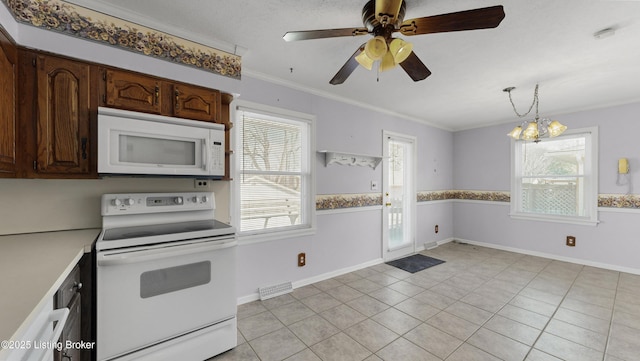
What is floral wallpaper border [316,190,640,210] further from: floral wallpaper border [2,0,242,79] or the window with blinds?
floral wallpaper border [2,0,242,79]

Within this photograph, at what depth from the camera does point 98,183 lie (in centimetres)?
185

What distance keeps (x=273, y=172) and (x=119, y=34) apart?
1.70m

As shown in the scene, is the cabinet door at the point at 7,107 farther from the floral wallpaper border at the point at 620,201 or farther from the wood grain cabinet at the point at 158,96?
the floral wallpaper border at the point at 620,201

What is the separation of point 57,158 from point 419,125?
4719 millimetres

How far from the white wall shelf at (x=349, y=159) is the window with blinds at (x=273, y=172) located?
262mm

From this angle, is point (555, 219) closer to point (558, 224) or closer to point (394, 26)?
point (558, 224)

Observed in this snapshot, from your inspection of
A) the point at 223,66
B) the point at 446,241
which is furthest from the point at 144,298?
the point at 446,241

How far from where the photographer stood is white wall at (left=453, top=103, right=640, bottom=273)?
3.55 m

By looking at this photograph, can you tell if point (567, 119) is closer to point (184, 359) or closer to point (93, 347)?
point (184, 359)

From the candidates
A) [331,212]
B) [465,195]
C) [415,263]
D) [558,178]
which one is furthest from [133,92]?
[558,178]

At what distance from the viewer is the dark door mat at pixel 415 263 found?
3.72 meters

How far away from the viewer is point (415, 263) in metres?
3.93

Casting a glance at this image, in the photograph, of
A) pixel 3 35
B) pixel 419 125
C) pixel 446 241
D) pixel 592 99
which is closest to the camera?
pixel 3 35

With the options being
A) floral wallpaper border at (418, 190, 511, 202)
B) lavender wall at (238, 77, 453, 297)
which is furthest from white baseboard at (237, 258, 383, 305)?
floral wallpaper border at (418, 190, 511, 202)
